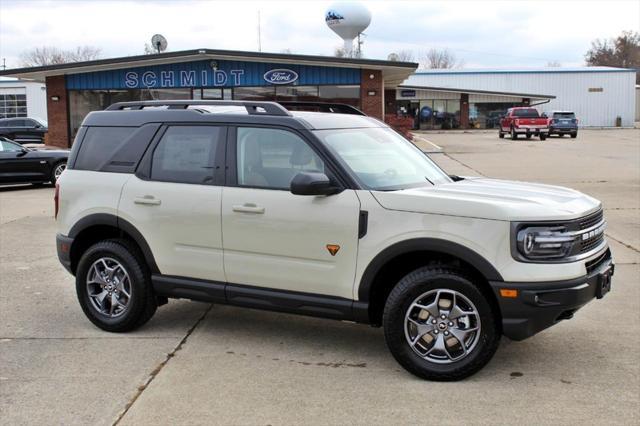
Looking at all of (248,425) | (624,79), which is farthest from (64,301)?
(624,79)

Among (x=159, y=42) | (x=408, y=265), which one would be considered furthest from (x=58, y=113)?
(x=408, y=265)

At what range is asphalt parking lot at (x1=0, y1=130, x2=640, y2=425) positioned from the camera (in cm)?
391

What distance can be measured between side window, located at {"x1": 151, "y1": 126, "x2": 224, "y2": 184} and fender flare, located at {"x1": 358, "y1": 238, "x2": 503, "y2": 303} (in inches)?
57.9

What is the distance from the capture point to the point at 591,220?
4.49 m

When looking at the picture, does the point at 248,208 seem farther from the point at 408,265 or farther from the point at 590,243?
the point at 590,243

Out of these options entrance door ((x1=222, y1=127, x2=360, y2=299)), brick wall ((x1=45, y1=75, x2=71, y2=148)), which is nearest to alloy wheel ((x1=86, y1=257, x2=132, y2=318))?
entrance door ((x1=222, y1=127, x2=360, y2=299))

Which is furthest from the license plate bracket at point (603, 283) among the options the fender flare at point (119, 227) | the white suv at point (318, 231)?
the fender flare at point (119, 227)

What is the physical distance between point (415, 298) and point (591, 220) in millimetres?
1337

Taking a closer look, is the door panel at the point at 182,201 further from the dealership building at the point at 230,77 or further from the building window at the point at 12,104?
the building window at the point at 12,104

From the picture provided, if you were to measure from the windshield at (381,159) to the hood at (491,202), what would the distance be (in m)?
0.22

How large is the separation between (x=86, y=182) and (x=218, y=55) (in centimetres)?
2005

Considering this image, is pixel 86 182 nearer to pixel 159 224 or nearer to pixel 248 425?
pixel 159 224

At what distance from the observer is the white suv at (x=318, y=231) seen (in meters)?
4.16

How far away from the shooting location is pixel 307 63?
24828 millimetres
